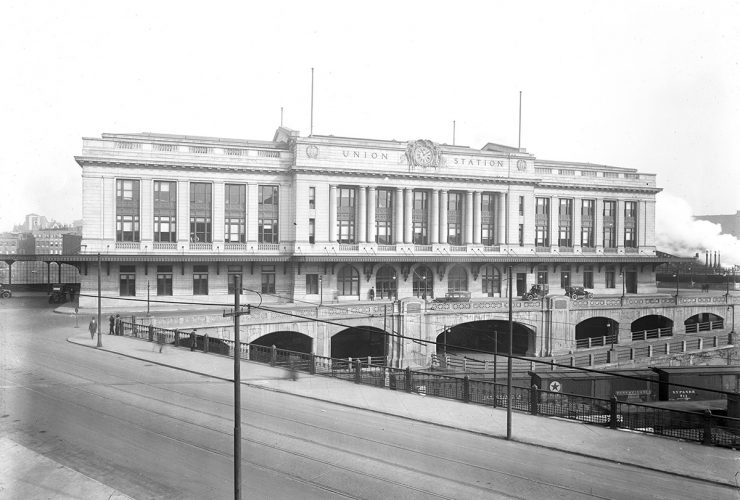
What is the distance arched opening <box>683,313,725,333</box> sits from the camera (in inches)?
2189

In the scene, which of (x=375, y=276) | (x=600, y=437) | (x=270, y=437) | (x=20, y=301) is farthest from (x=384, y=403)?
(x=20, y=301)

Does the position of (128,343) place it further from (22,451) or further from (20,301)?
(20,301)

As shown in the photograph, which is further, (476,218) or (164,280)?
(476,218)

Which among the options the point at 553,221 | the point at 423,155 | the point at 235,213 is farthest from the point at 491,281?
the point at 235,213

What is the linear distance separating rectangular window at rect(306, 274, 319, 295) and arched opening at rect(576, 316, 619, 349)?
1015 inches

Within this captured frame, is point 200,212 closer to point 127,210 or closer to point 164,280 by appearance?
point 127,210

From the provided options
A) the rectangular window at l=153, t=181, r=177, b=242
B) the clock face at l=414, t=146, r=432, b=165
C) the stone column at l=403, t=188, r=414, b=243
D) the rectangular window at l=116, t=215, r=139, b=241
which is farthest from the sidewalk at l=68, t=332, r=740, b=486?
the clock face at l=414, t=146, r=432, b=165

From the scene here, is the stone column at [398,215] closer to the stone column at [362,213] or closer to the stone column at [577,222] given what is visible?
the stone column at [362,213]

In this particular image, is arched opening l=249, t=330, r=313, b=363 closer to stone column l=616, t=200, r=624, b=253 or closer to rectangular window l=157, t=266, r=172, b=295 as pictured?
rectangular window l=157, t=266, r=172, b=295

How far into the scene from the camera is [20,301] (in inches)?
2111

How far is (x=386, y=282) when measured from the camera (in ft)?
184

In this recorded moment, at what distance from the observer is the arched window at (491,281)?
5978 cm

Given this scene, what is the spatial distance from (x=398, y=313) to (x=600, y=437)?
83.4 feet

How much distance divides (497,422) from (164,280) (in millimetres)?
36801
